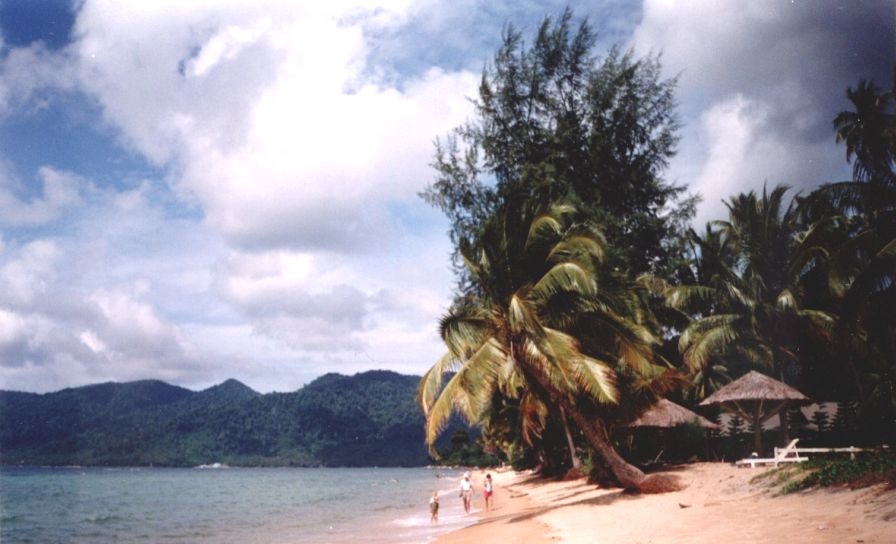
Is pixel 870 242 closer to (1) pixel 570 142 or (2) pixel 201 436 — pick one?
(1) pixel 570 142

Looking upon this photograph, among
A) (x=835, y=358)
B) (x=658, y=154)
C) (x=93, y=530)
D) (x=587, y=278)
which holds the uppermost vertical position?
(x=658, y=154)

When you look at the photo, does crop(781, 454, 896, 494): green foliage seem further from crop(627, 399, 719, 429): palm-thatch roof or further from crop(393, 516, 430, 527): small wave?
crop(393, 516, 430, 527): small wave

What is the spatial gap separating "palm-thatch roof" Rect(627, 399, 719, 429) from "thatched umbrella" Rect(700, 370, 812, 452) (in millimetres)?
890

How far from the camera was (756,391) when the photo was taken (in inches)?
721

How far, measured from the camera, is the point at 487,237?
46.6 feet

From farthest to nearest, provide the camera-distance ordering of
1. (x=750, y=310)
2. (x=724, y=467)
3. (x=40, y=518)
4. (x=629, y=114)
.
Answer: (x=40, y=518)
(x=750, y=310)
(x=629, y=114)
(x=724, y=467)

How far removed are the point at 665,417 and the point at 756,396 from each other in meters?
2.66

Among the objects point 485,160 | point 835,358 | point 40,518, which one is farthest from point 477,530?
point 40,518

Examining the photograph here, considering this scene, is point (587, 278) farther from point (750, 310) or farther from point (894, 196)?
point (750, 310)

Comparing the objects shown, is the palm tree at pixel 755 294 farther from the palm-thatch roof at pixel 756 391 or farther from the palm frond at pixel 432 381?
the palm frond at pixel 432 381

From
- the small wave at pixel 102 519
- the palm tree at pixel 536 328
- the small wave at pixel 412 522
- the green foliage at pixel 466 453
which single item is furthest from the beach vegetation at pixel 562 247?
the green foliage at pixel 466 453

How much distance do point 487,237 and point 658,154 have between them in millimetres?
8894

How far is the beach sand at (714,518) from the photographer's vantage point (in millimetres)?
7961

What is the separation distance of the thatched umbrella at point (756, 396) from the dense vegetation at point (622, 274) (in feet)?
5.95
